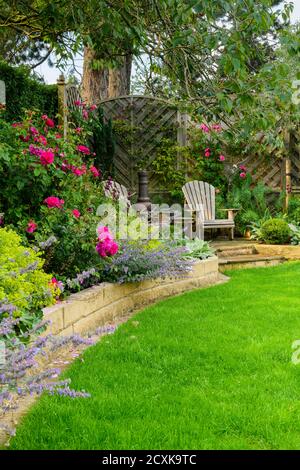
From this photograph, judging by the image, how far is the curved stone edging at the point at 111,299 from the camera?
3188mm

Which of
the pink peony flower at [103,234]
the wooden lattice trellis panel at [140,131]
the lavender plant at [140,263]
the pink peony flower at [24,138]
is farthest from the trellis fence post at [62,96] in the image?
the pink peony flower at [103,234]

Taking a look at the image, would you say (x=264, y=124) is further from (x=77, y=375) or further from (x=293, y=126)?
(x=293, y=126)

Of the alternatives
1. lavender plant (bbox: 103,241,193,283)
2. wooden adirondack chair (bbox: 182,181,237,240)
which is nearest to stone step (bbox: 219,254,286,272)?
wooden adirondack chair (bbox: 182,181,237,240)

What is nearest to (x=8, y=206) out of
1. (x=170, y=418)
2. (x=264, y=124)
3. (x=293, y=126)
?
(x=264, y=124)

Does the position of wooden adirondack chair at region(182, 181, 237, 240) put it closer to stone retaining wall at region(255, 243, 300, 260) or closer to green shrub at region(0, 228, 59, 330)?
stone retaining wall at region(255, 243, 300, 260)

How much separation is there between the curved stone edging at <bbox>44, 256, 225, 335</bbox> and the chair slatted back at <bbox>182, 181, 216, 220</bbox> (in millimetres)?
2559

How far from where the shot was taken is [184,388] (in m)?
2.54

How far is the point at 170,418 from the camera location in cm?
219

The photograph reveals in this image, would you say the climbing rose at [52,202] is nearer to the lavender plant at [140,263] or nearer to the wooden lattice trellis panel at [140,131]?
the lavender plant at [140,263]

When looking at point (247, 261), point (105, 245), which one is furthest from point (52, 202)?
point (247, 261)

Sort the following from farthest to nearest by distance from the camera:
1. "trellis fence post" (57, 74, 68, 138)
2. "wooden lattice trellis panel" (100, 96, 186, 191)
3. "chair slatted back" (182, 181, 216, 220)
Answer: "wooden lattice trellis panel" (100, 96, 186, 191)
"chair slatted back" (182, 181, 216, 220)
"trellis fence post" (57, 74, 68, 138)

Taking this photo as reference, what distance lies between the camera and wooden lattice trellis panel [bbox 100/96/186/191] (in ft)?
29.4

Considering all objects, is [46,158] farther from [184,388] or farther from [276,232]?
[276,232]

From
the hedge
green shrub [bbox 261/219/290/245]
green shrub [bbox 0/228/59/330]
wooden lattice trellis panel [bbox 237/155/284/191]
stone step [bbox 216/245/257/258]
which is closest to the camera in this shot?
green shrub [bbox 0/228/59/330]
